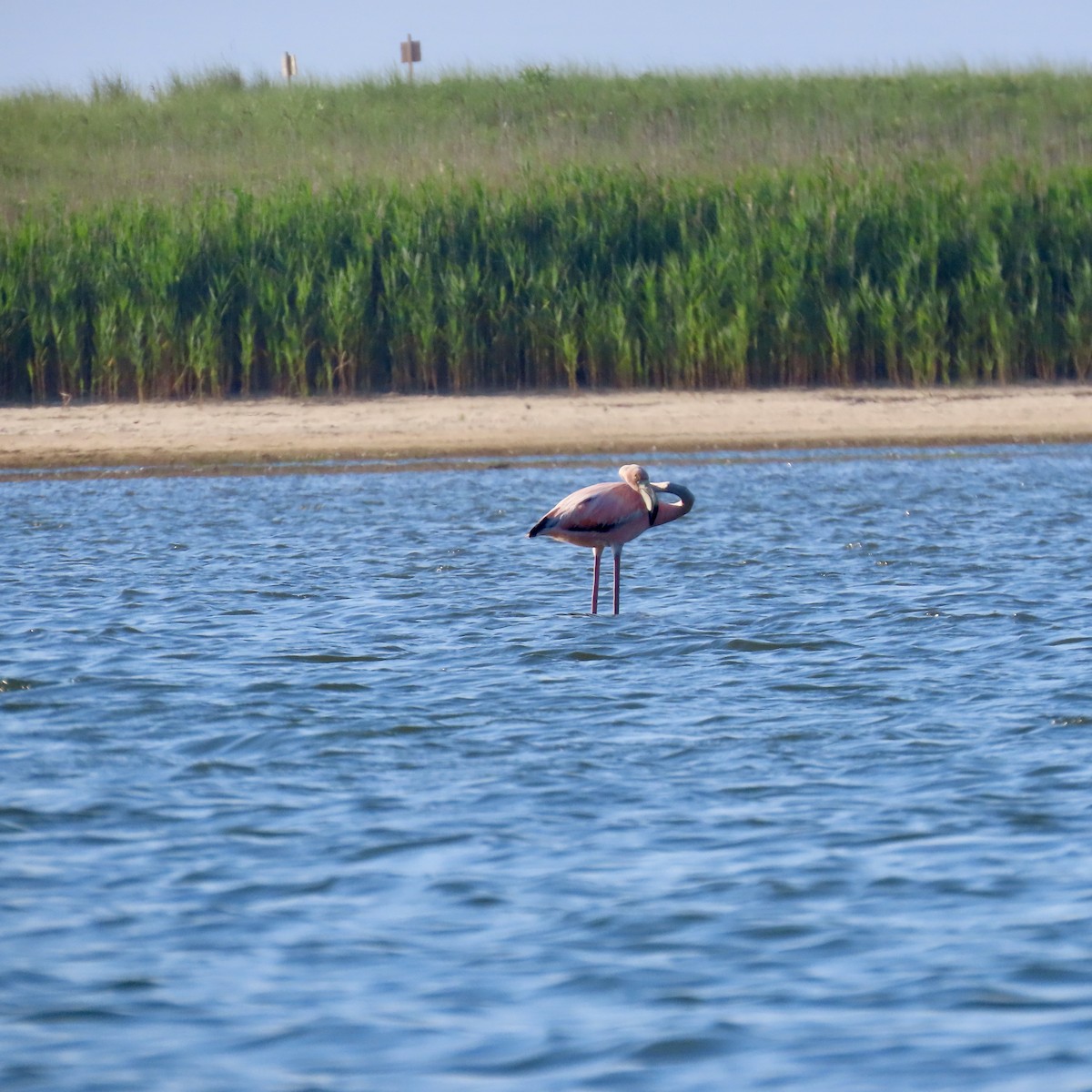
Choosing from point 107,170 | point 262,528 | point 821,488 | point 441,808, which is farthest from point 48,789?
point 107,170

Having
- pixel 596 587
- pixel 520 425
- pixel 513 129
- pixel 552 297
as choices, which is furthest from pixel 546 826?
pixel 513 129

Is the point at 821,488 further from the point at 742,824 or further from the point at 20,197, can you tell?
the point at 20,197

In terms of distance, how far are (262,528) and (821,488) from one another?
4056mm

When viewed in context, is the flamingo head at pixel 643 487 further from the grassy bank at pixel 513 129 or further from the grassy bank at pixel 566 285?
the grassy bank at pixel 513 129

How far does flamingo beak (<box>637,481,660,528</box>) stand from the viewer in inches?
339

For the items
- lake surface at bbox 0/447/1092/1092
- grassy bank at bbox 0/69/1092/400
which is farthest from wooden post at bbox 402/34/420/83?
lake surface at bbox 0/447/1092/1092

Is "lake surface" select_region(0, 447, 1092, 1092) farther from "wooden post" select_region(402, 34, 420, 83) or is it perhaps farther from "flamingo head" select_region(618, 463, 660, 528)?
"wooden post" select_region(402, 34, 420, 83)

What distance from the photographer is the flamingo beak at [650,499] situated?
8.60 meters

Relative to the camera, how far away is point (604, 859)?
4.88 meters

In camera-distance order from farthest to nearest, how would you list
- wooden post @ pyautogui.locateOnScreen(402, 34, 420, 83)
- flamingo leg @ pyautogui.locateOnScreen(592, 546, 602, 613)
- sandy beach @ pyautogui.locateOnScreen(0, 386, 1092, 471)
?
1. wooden post @ pyautogui.locateOnScreen(402, 34, 420, 83)
2. sandy beach @ pyautogui.locateOnScreen(0, 386, 1092, 471)
3. flamingo leg @ pyautogui.locateOnScreen(592, 546, 602, 613)

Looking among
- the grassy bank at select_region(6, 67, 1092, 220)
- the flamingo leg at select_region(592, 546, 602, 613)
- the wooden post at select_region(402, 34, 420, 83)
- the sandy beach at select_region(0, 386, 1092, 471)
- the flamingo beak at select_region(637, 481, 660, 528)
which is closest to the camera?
the flamingo beak at select_region(637, 481, 660, 528)

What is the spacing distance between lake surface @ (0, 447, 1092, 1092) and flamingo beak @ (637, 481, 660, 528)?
0.49 metres

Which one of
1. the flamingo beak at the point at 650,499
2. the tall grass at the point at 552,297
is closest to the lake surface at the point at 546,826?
the flamingo beak at the point at 650,499

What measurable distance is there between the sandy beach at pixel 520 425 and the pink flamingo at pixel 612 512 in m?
5.96
